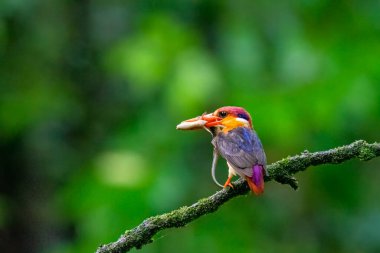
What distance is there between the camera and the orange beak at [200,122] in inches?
113

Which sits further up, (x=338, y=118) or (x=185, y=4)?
(x=185, y=4)

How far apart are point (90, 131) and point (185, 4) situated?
1.55m

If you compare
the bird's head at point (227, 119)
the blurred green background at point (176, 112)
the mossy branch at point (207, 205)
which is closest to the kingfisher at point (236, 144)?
the bird's head at point (227, 119)

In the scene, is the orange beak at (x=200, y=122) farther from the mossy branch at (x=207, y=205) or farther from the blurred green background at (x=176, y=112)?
the blurred green background at (x=176, y=112)

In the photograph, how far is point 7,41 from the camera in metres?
7.47

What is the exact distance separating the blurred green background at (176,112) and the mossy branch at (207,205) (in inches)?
98.0

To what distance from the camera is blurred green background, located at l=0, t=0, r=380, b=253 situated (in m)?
5.40

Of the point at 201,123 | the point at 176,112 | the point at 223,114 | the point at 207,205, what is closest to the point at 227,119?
the point at 223,114

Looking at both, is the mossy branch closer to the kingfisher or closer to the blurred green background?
the kingfisher

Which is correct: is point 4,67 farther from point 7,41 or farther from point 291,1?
point 291,1

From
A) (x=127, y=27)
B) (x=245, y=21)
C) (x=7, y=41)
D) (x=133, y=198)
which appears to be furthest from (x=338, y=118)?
(x=7, y=41)

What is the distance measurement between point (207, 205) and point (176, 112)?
2.97 metres

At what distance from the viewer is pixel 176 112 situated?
5461mm

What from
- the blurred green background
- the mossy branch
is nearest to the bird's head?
the mossy branch
